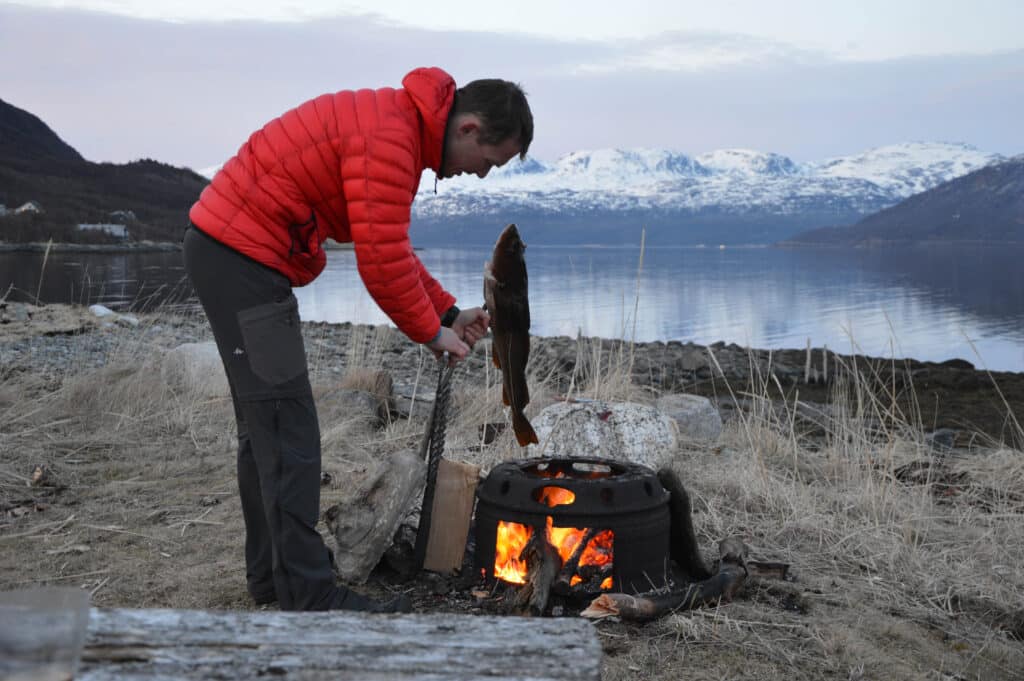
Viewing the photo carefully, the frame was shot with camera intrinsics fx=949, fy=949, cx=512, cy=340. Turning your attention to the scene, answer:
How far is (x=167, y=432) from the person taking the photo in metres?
6.94

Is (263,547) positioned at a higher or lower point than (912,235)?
lower

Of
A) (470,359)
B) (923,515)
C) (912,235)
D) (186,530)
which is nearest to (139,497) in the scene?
(186,530)

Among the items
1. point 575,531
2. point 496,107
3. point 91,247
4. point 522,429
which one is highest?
point 91,247

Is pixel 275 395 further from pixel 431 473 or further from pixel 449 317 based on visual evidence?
pixel 431 473

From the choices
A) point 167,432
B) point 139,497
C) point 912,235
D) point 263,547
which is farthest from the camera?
point 912,235

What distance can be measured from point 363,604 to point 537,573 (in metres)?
0.65

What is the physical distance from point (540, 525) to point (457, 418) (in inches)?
144

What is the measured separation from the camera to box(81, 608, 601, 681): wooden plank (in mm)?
1237

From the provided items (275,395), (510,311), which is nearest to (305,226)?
(275,395)

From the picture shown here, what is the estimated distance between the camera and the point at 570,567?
145 inches

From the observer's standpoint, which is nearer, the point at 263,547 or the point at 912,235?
the point at 263,547

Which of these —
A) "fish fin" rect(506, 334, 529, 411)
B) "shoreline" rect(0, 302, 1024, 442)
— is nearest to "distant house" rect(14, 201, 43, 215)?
"shoreline" rect(0, 302, 1024, 442)

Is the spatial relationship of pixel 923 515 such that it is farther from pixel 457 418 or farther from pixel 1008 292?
pixel 1008 292

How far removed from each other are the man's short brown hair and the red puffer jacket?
6 centimetres
